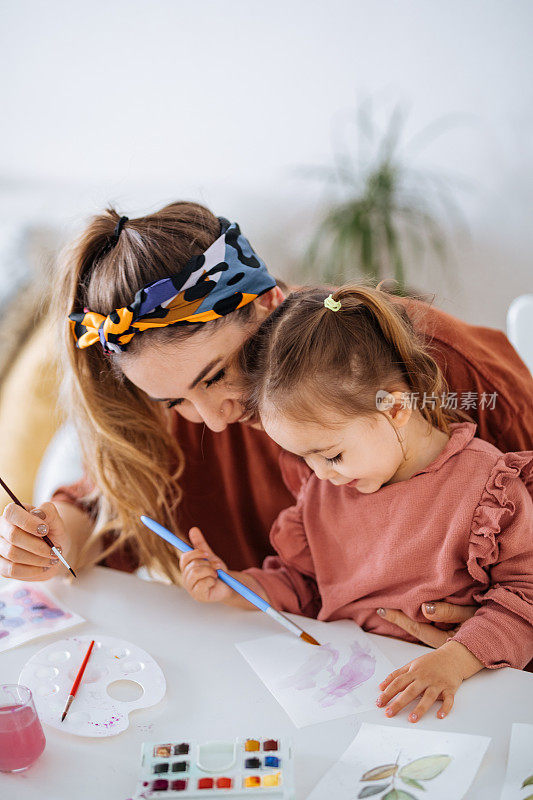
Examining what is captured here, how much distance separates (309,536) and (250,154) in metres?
1.37

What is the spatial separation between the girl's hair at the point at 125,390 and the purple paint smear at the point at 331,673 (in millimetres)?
411

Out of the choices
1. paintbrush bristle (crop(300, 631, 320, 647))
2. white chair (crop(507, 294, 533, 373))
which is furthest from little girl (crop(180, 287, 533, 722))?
white chair (crop(507, 294, 533, 373))

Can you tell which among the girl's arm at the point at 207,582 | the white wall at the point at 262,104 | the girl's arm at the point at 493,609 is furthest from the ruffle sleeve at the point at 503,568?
the white wall at the point at 262,104

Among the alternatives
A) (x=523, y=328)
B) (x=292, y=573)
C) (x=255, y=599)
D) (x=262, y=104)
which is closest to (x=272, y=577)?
(x=292, y=573)

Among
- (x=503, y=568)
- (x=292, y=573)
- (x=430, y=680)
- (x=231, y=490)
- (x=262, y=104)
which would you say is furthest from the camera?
(x=262, y=104)

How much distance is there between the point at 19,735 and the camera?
0.72 m

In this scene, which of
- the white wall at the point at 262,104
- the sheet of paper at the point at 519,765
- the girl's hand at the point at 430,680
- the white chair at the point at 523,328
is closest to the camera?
the sheet of paper at the point at 519,765

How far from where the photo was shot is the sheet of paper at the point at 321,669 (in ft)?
2.66

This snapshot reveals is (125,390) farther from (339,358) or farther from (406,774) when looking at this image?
(406,774)

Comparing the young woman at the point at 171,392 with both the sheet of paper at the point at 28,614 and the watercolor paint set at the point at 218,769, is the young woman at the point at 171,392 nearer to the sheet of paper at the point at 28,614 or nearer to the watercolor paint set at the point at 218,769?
the sheet of paper at the point at 28,614

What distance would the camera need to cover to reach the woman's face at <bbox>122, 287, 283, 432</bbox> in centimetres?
101

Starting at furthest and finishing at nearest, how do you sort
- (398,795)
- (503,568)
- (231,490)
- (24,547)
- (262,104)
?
(262,104)
(231,490)
(24,547)
(503,568)
(398,795)

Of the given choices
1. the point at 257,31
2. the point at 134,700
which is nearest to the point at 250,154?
the point at 257,31

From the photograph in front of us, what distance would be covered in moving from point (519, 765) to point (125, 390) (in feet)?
2.58
